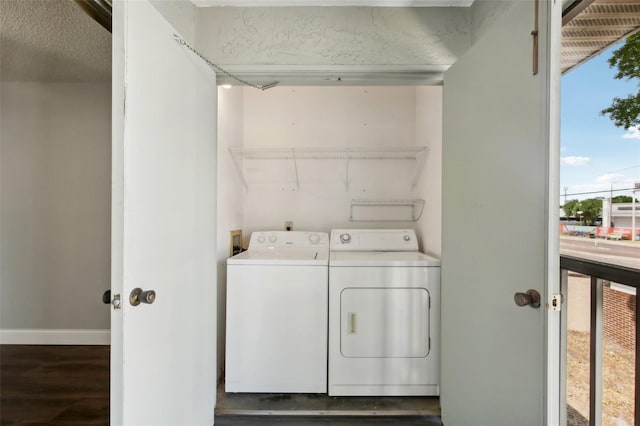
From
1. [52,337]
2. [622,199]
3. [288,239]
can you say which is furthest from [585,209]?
[52,337]

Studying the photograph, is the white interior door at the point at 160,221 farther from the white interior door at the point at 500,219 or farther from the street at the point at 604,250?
the street at the point at 604,250

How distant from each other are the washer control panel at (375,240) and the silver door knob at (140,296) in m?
1.49

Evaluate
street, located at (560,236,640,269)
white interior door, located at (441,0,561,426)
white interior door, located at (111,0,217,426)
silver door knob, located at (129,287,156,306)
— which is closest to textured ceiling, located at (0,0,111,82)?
white interior door, located at (111,0,217,426)

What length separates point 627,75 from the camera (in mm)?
988

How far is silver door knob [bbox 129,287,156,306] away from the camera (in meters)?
0.88

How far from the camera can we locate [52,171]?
2531mm

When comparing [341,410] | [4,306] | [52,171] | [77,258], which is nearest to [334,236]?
[341,410]

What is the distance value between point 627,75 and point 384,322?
1618mm

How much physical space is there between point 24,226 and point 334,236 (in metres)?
2.97

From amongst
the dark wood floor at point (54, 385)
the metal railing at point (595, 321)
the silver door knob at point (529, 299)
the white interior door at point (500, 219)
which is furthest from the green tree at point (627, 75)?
the dark wood floor at point (54, 385)

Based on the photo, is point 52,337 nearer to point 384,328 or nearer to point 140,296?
point 140,296

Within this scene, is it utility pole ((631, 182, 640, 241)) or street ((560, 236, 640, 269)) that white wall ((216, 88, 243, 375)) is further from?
utility pole ((631, 182, 640, 241))

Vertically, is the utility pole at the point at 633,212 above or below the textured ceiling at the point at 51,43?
below

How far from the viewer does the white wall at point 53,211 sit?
2.49 metres
